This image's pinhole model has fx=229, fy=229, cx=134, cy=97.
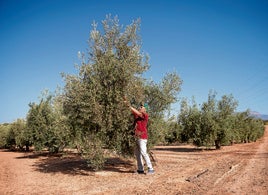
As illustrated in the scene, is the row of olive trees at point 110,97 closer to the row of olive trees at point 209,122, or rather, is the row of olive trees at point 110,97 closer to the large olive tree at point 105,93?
the large olive tree at point 105,93

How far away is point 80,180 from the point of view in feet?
31.9

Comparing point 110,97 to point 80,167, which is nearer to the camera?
point 110,97

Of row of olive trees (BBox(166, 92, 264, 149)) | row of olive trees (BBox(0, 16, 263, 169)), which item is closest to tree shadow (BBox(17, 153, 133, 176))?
row of olive trees (BBox(0, 16, 263, 169))

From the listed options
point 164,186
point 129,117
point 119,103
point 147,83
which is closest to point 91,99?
point 119,103

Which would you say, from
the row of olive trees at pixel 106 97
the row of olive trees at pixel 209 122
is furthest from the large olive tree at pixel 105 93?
the row of olive trees at pixel 209 122

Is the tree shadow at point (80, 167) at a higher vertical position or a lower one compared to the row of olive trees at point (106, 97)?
lower

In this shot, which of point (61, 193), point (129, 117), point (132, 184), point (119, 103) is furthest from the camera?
point (129, 117)

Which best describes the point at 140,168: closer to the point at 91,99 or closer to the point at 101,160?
the point at 101,160

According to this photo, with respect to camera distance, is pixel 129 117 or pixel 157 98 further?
pixel 157 98

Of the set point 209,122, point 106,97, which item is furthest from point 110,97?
point 209,122

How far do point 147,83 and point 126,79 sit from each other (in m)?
2.59

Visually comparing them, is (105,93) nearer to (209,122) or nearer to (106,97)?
(106,97)

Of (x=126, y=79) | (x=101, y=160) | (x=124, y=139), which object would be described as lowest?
(x=101, y=160)

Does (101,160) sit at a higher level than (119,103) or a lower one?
lower
